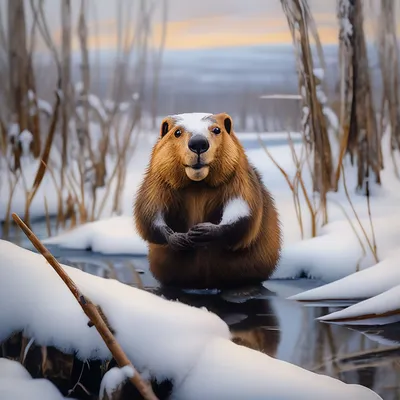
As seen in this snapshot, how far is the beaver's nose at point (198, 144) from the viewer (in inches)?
61.1

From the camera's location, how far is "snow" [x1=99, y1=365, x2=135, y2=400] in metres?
1.39

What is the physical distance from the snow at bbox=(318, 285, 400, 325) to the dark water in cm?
2

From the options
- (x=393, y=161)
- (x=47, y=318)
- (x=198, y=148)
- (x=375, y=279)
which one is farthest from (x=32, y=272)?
(x=393, y=161)

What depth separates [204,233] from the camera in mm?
1599

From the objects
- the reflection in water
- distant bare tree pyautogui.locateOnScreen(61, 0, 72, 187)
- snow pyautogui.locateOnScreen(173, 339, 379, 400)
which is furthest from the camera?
distant bare tree pyautogui.locateOnScreen(61, 0, 72, 187)

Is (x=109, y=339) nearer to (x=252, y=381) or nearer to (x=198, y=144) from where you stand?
(x=252, y=381)

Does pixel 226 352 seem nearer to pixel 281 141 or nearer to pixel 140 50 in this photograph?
pixel 281 141

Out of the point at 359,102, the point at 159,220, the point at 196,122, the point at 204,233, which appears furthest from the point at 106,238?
the point at 359,102

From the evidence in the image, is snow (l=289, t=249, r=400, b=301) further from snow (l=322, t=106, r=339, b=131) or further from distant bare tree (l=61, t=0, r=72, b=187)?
distant bare tree (l=61, t=0, r=72, b=187)

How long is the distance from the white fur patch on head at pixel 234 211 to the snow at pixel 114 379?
0.44 m

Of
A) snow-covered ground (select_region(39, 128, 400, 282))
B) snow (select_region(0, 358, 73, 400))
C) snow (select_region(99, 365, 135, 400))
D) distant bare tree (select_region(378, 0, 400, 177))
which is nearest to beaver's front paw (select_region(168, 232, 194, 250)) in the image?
snow-covered ground (select_region(39, 128, 400, 282))

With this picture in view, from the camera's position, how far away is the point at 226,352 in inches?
56.7

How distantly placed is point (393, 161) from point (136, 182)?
682 millimetres

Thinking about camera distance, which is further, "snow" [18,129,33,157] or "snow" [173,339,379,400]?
"snow" [18,129,33,157]
